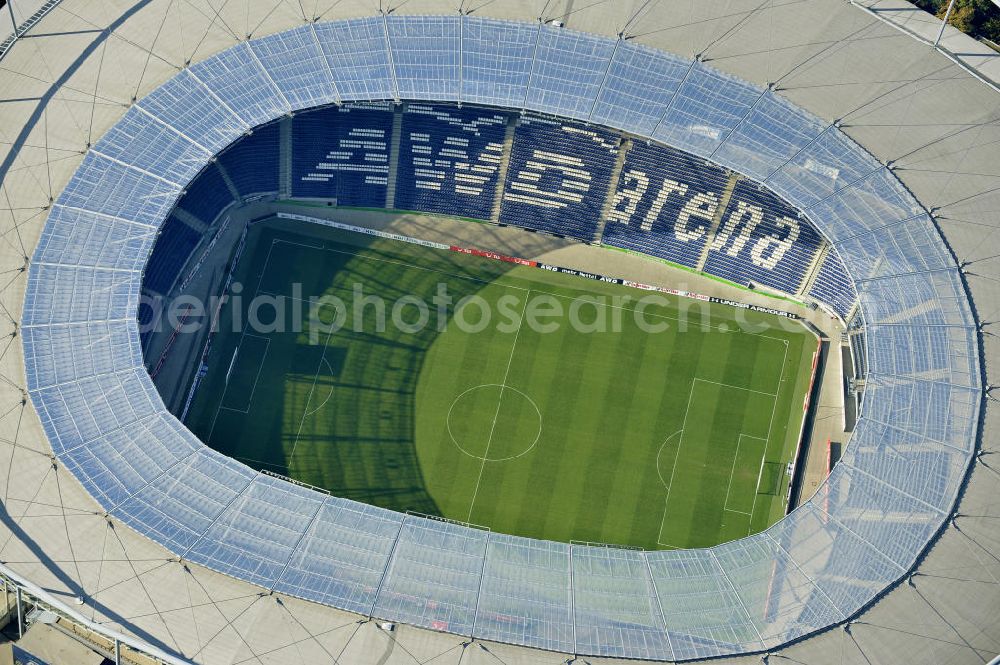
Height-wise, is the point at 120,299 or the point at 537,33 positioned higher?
the point at 537,33

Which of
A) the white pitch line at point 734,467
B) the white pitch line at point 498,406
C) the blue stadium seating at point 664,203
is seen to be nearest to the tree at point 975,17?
the blue stadium seating at point 664,203

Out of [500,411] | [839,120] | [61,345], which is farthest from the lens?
[500,411]

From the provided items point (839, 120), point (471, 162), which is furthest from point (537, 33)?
point (839, 120)

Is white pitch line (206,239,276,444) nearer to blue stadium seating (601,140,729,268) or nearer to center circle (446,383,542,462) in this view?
center circle (446,383,542,462)

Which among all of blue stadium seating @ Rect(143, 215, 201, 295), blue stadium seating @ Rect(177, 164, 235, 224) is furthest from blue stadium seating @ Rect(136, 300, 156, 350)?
blue stadium seating @ Rect(177, 164, 235, 224)

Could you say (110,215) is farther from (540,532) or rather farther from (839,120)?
→ (839,120)

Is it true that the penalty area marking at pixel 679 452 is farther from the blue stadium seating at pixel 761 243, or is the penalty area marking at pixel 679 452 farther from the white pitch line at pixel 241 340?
the white pitch line at pixel 241 340
